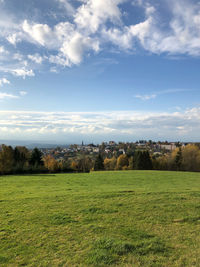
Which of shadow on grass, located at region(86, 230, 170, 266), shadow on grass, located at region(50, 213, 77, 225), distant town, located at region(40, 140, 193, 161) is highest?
shadow on grass, located at region(86, 230, 170, 266)

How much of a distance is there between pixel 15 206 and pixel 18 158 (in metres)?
39.1

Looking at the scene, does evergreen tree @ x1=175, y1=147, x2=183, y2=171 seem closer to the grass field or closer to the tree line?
the tree line

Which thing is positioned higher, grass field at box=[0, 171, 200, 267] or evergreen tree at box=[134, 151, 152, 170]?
grass field at box=[0, 171, 200, 267]

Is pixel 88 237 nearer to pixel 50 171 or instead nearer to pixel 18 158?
pixel 50 171

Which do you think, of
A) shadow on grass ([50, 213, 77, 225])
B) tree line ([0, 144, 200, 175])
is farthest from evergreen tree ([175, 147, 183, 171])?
shadow on grass ([50, 213, 77, 225])

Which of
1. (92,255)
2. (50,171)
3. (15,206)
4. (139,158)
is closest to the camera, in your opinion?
(92,255)

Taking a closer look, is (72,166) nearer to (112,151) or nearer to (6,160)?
(6,160)

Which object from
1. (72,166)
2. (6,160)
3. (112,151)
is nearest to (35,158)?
(6,160)

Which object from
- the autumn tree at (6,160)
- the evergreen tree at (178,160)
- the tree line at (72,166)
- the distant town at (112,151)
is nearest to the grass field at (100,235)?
the autumn tree at (6,160)

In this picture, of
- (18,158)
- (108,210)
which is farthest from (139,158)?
(108,210)

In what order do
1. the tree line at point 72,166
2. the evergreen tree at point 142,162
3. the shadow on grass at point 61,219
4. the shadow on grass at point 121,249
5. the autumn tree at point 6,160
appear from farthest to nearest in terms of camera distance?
the evergreen tree at point 142,162 < the tree line at point 72,166 < the autumn tree at point 6,160 < the shadow on grass at point 61,219 < the shadow on grass at point 121,249

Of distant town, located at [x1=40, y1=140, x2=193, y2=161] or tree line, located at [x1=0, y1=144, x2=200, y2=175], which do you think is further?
distant town, located at [x1=40, y1=140, x2=193, y2=161]

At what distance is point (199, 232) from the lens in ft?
16.3

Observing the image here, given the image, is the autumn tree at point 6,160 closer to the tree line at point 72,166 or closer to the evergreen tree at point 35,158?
the tree line at point 72,166
